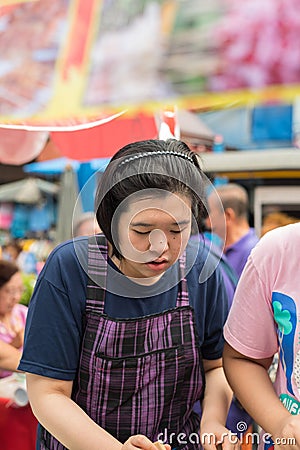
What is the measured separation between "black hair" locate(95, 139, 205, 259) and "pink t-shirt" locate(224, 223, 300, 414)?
143 millimetres

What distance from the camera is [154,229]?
3.16ft

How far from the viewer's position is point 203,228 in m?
1.17

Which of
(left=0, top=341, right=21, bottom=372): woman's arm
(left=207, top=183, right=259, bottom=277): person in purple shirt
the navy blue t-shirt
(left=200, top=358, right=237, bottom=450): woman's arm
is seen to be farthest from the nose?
(left=207, top=183, right=259, bottom=277): person in purple shirt

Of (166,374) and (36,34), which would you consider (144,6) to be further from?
(166,374)

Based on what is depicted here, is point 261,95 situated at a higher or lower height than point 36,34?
lower

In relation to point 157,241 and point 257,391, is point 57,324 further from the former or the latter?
point 257,391

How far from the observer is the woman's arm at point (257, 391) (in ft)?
3.24

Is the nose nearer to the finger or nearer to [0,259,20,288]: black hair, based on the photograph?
the finger

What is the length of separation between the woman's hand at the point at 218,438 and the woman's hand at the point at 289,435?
3.3 inches

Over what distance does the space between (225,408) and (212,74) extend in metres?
0.62

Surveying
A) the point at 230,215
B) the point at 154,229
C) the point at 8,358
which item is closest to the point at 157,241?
the point at 154,229

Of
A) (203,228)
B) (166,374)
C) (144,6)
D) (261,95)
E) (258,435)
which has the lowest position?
(258,435)

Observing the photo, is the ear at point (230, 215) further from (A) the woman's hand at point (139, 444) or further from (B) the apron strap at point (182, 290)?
(A) the woman's hand at point (139, 444)

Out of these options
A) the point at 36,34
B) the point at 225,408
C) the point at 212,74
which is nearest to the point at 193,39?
the point at 212,74
